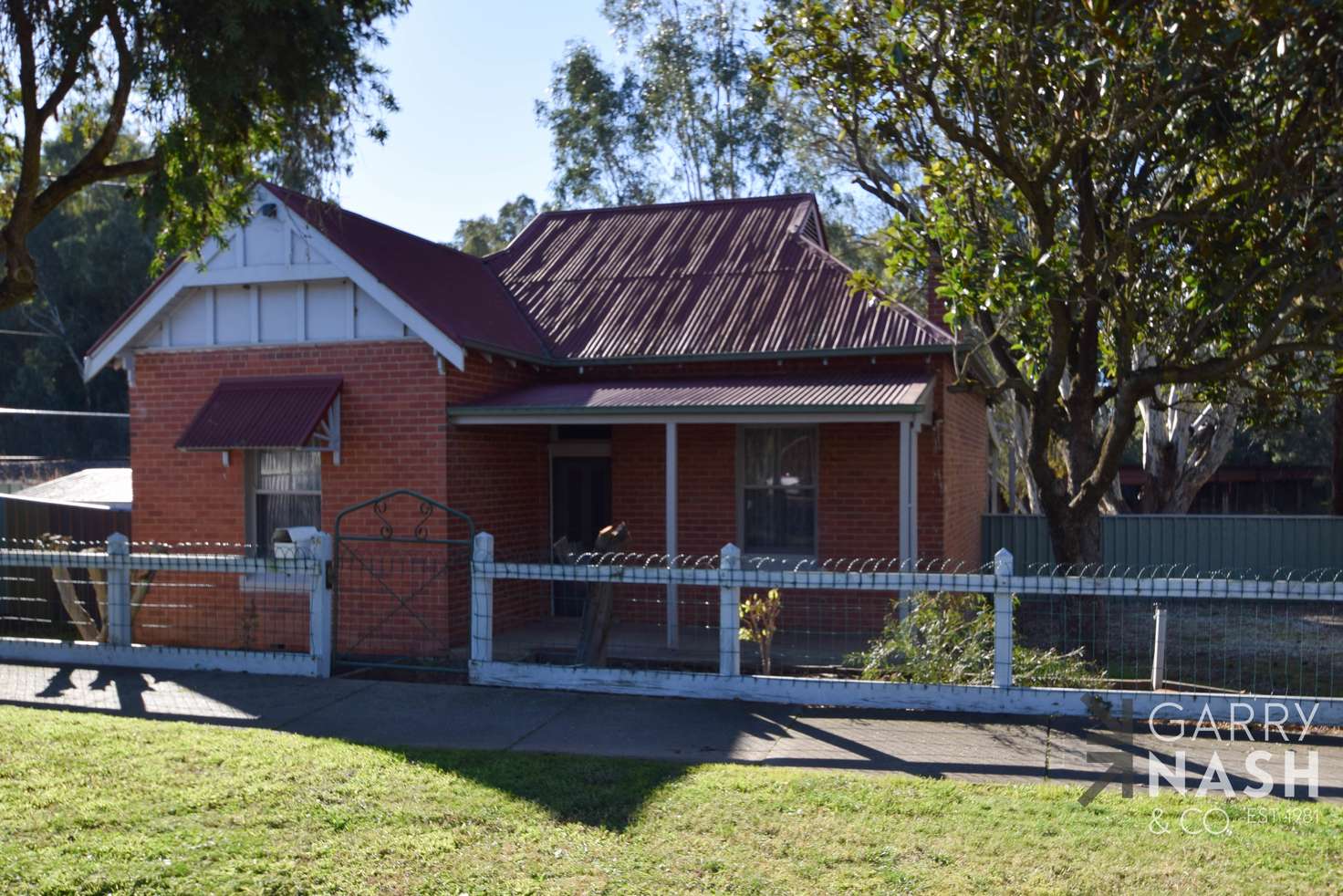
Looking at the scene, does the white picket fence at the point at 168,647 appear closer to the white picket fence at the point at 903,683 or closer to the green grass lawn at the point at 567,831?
the white picket fence at the point at 903,683

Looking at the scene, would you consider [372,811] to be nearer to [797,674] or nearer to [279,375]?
[797,674]

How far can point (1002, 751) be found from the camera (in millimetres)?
7793

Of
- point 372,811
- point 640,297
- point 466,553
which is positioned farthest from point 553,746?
point 640,297

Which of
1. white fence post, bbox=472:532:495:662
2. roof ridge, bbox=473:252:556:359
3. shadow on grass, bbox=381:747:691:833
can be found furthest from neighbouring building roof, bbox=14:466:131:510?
shadow on grass, bbox=381:747:691:833

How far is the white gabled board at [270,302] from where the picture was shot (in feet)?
40.6

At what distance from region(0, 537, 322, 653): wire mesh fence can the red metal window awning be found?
3.78ft

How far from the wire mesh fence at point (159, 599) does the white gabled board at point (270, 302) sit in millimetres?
2463

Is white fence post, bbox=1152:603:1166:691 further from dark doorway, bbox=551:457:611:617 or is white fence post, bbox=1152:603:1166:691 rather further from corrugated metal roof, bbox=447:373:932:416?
dark doorway, bbox=551:457:611:617

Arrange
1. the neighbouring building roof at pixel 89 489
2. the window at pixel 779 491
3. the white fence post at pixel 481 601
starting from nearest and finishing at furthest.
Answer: the white fence post at pixel 481 601 → the window at pixel 779 491 → the neighbouring building roof at pixel 89 489

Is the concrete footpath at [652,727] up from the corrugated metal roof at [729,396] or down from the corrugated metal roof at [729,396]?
down

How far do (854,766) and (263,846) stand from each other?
12.0 ft

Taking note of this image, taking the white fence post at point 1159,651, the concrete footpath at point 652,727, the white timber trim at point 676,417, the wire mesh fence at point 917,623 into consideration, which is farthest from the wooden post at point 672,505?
the white fence post at point 1159,651

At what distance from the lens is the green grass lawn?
5.50 m

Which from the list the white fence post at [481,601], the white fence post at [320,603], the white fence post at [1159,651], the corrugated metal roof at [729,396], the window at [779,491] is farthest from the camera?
the window at [779,491]
